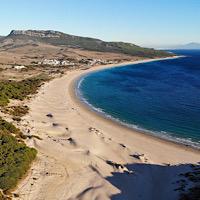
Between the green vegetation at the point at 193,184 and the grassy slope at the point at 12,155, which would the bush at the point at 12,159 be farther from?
the green vegetation at the point at 193,184

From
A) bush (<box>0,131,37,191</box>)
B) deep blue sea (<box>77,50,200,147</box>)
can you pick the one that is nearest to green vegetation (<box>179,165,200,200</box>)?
deep blue sea (<box>77,50,200,147</box>)

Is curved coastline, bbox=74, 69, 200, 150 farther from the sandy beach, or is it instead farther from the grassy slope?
the grassy slope

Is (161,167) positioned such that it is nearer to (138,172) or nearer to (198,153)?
(138,172)

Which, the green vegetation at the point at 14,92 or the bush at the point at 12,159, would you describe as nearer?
the bush at the point at 12,159

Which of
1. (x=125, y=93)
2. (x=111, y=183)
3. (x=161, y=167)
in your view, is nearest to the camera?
(x=111, y=183)

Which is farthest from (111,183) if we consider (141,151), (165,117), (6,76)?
(6,76)

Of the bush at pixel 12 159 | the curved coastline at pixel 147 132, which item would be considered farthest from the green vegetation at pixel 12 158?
the curved coastline at pixel 147 132
